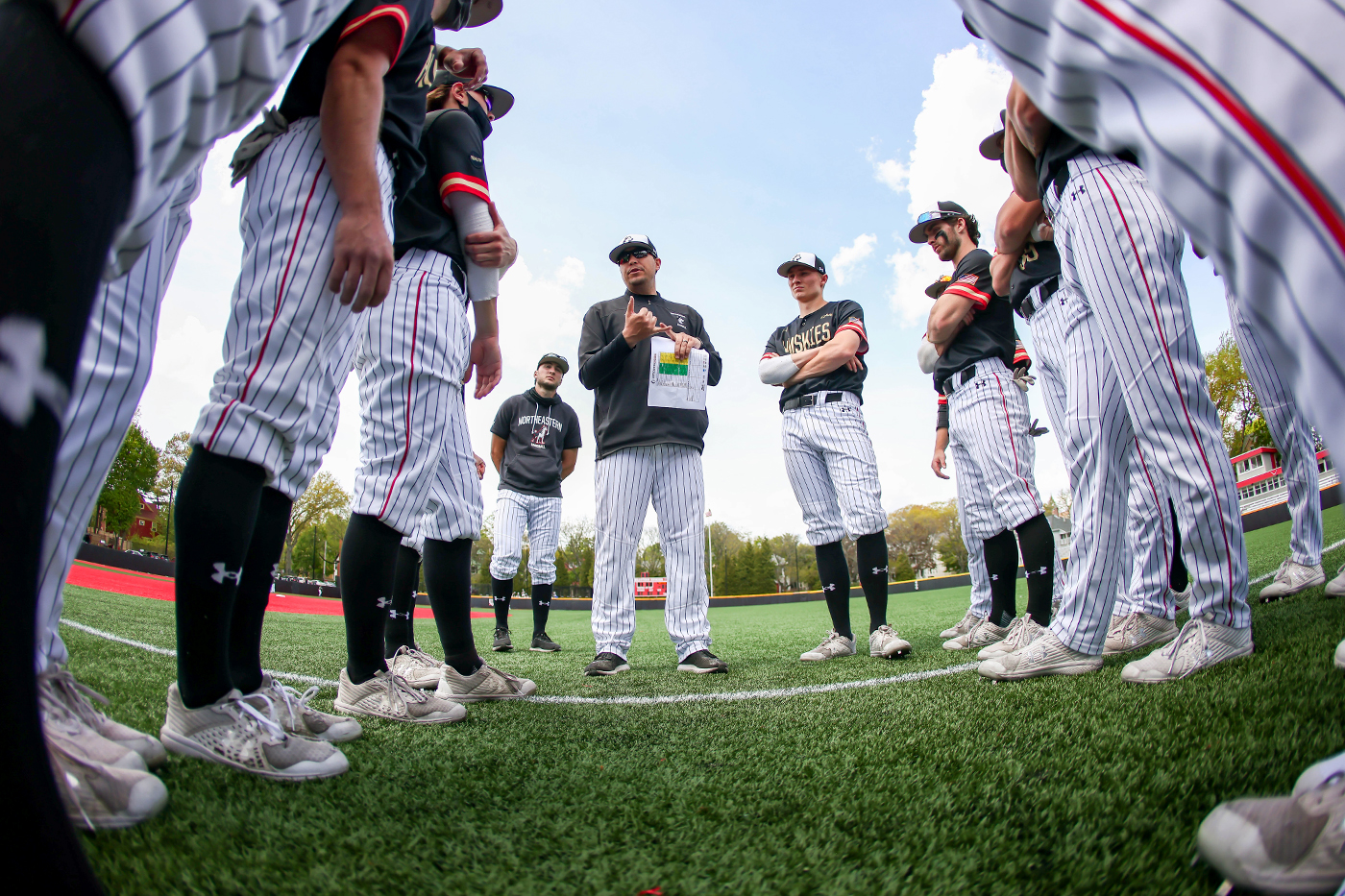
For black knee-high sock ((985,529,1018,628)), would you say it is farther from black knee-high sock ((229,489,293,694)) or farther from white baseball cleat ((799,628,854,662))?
black knee-high sock ((229,489,293,694))

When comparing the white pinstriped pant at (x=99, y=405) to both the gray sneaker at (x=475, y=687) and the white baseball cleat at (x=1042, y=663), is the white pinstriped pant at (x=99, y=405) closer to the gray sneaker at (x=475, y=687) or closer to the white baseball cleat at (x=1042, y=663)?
the gray sneaker at (x=475, y=687)

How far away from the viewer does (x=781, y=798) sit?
108 cm

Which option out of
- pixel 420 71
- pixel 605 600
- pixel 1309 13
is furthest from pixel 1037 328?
pixel 1309 13

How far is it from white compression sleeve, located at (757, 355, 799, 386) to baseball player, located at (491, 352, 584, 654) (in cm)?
263

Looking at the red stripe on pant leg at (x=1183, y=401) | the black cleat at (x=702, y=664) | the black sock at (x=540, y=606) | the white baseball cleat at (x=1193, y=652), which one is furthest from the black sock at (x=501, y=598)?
the red stripe on pant leg at (x=1183, y=401)

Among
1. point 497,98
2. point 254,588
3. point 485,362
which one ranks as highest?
point 497,98

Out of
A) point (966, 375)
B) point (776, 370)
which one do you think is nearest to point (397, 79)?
point (776, 370)

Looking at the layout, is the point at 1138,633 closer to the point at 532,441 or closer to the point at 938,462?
the point at 938,462

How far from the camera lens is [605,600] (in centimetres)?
348

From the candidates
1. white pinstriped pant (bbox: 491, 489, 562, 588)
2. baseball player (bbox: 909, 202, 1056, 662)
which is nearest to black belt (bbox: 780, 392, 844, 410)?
baseball player (bbox: 909, 202, 1056, 662)

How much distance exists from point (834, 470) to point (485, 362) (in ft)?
7.16

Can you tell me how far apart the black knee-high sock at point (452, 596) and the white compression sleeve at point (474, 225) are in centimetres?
96

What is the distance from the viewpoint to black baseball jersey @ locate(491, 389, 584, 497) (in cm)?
612

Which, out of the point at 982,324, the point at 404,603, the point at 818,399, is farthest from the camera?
the point at 818,399
